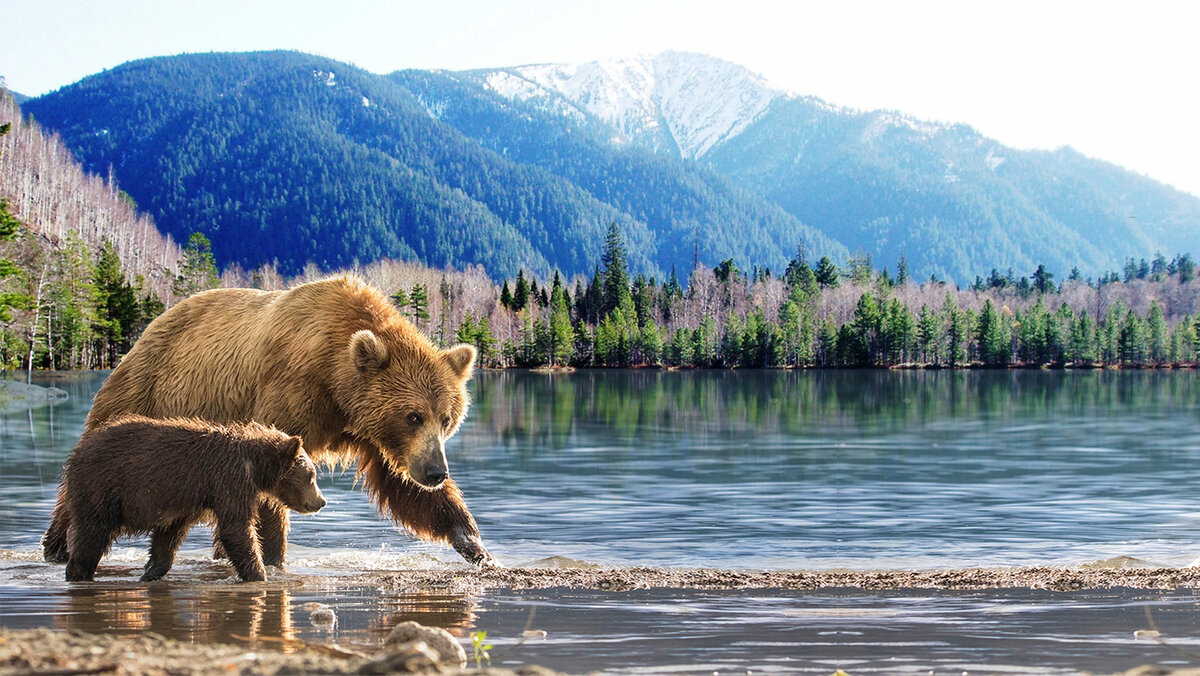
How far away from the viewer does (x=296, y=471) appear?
40.3 ft

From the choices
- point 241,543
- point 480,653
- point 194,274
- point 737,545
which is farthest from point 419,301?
point 480,653

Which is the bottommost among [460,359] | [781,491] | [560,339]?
[781,491]

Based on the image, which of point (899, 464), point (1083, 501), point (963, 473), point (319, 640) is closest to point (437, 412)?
point (319, 640)

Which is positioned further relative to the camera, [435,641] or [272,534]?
[272,534]

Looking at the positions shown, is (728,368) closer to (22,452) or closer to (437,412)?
(22,452)

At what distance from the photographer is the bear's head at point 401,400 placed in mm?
12516

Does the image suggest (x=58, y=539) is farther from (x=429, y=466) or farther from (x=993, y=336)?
(x=993, y=336)

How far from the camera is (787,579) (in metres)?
13.2

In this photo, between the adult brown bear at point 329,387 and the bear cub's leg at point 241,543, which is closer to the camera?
the bear cub's leg at point 241,543

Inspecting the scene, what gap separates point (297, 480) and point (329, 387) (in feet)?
3.73

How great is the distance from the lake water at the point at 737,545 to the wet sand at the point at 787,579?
0.52 meters

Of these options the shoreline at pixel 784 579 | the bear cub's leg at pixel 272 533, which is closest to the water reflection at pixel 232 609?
the bear cub's leg at pixel 272 533

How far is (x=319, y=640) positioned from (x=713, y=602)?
3.82 metres

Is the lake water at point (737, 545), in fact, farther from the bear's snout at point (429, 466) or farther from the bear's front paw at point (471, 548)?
the bear's snout at point (429, 466)
